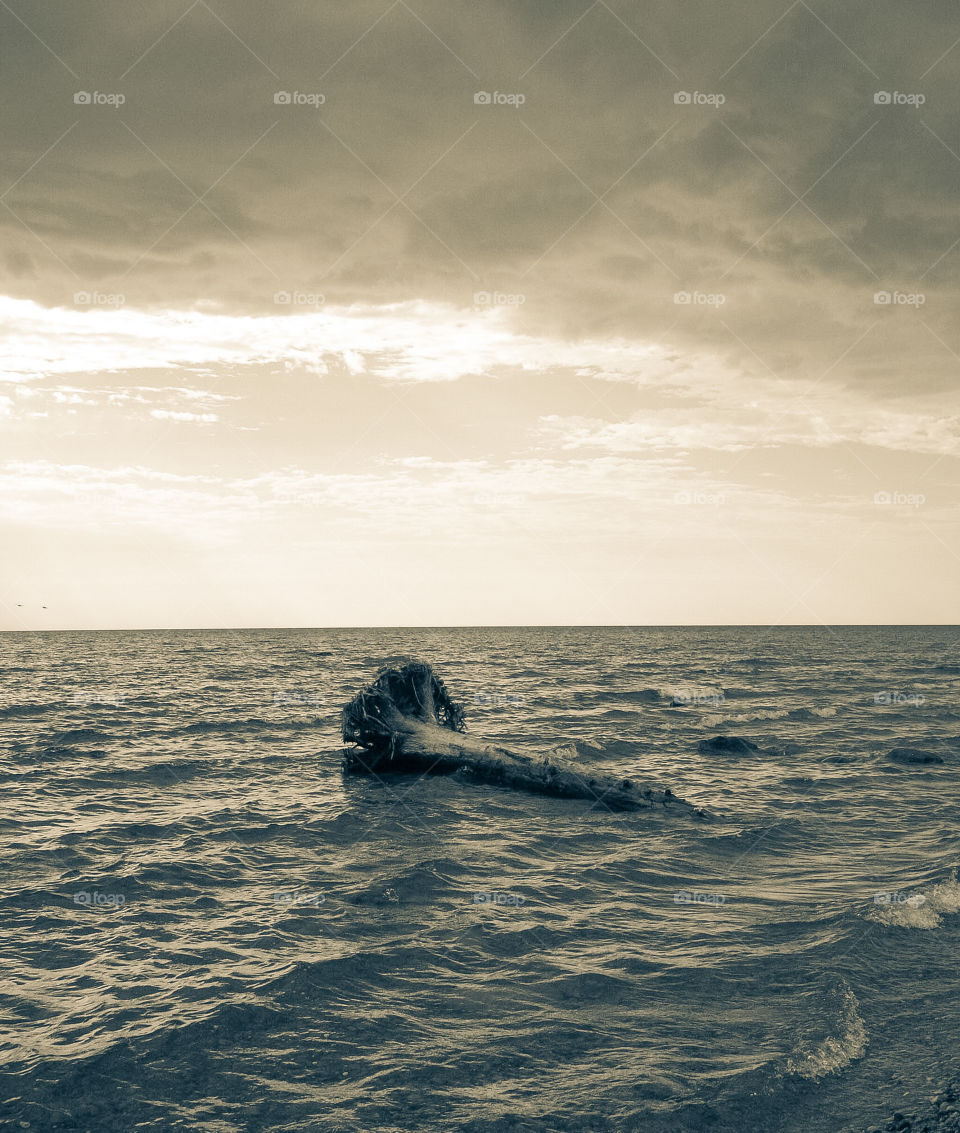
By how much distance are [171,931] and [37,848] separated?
15.4ft

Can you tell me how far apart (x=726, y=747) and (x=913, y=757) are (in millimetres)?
4899

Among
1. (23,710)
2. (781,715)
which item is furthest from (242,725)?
(781,715)

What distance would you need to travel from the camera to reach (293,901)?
1039 centimetres

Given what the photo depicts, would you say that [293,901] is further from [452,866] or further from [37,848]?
[37,848]

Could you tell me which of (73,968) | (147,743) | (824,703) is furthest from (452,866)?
(824,703)

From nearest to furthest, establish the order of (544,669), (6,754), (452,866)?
(452,866) < (6,754) < (544,669)

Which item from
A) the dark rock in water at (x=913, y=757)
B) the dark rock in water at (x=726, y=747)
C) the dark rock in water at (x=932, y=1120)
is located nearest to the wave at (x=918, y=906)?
the dark rock in water at (x=932, y=1120)

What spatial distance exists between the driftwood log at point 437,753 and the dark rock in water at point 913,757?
30.1ft

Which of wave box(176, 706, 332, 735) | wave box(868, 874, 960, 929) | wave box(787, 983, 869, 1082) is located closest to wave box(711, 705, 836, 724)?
wave box(176, 706, 332, 735)

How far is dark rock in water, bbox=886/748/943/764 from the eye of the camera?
2102 centimetres

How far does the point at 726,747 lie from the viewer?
75.3ft

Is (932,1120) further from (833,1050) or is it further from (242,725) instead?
(242,725)

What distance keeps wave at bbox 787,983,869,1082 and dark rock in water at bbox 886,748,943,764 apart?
16.1 m

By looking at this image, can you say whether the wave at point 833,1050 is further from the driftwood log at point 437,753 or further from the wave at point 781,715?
the wave at point 781,715
